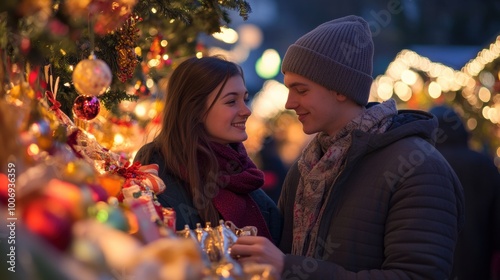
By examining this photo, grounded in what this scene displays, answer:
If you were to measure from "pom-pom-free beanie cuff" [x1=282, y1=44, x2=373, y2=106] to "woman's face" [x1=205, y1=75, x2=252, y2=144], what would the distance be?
0.33m

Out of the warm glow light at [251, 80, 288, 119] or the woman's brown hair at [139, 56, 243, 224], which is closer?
the woman's brown hair at [139, 56, 243, 224]

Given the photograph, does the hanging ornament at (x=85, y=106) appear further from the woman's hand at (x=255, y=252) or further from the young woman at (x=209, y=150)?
the woman's hand at (x=255, y=252)

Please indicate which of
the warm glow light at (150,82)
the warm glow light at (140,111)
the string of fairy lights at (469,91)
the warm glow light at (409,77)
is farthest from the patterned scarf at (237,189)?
the warm glow light at (409,77)

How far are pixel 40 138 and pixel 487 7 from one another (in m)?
26.0

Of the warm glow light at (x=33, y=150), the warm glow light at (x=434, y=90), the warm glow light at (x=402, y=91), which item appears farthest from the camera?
the warm glow light at (x=402, y=91)

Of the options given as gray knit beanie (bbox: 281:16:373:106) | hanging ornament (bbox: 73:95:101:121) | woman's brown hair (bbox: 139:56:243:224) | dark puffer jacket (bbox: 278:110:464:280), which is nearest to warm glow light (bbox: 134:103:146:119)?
woman's brown hair (bbox: 139:56:243:224)

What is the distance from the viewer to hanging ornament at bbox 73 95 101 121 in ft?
11.0

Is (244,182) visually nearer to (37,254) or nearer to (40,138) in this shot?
(40,138)

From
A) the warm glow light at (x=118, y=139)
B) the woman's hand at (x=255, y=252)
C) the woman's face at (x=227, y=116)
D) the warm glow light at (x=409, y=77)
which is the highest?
the woman's face at (x=227, y=116)

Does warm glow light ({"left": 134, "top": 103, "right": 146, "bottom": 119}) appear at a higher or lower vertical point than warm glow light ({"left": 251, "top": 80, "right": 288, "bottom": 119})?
higher

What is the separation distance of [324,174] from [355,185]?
0.20m

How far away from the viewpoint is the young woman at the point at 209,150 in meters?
3.97

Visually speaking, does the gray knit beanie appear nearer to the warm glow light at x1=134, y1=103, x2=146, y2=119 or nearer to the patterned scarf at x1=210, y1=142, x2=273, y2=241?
the patterned scarf at x1=210, y1=142, x2=273, y2=241

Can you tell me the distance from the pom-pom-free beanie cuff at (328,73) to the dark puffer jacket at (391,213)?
26 cm
